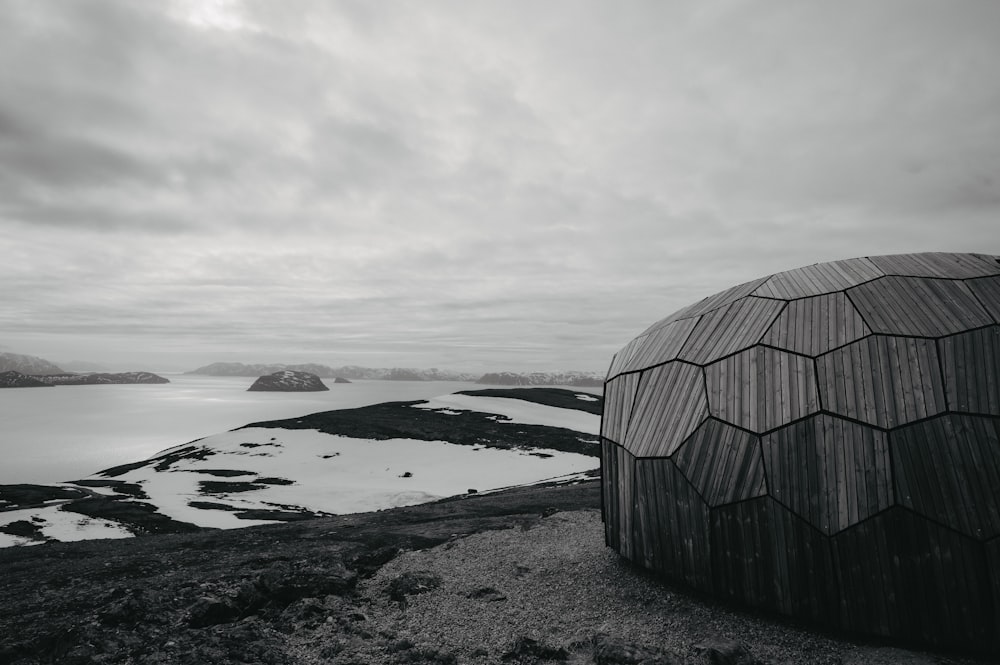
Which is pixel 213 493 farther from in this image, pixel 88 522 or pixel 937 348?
pixel 937 348

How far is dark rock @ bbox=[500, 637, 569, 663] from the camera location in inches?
244

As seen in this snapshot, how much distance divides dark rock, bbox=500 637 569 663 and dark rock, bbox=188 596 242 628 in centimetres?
417

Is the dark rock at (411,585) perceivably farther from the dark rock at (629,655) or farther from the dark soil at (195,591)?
the dark rock at (629,655)

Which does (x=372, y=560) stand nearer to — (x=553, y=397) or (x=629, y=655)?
(x=629, y=655)

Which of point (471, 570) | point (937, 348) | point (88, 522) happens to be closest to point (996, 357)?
point (937, 348)

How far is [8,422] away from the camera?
326 ft

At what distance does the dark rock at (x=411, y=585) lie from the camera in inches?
324

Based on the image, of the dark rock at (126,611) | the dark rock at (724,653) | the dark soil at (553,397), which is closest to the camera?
the dark rock at (724,653)

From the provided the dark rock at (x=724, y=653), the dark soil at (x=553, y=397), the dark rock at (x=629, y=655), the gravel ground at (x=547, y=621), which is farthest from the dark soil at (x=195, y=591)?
the dark soil at (x=553, y=397)

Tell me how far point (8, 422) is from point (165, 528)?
119950 millimetres

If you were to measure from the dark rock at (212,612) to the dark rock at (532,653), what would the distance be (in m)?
4.17

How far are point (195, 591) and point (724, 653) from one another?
7798 millimetres

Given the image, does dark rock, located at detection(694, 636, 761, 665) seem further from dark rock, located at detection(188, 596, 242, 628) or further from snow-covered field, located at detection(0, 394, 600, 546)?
snow-covered field, located at detection(0, 394, 600, 546)

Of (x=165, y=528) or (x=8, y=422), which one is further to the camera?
(x=8, y=422)
